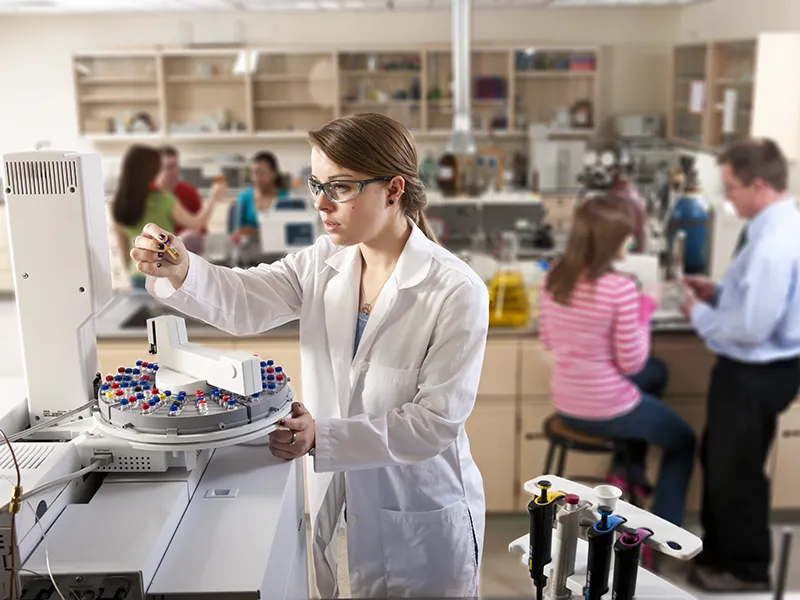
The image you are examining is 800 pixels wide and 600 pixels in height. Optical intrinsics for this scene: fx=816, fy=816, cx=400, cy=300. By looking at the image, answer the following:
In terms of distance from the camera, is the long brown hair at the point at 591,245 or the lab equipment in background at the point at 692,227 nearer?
the long brown hair at the point at 591,245

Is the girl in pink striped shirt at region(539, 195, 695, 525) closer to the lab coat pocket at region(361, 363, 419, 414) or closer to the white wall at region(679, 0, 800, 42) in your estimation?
the lab coat pocket at region(361, 363, 419, 414)

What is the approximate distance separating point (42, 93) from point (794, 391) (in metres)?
6.22

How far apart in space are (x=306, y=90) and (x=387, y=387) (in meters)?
5.61

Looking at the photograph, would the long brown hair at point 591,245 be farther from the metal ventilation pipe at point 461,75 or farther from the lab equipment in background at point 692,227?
the lab equipment in background at point 692,227

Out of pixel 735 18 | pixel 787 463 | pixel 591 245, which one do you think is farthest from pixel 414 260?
pixel 735 18

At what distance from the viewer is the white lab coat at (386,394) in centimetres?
128

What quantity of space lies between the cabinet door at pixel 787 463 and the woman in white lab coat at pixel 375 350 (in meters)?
1.82

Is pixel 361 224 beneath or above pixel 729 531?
above

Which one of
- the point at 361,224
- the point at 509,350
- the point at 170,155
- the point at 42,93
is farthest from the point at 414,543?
the point at 42,93

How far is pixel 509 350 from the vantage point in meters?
2.89

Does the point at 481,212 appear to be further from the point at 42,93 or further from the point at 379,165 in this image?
the point at 42,93

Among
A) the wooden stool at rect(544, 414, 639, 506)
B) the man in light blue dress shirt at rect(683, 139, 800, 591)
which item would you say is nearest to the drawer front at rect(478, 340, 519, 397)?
the wooden stool at rect(544, 414, 639, 506)

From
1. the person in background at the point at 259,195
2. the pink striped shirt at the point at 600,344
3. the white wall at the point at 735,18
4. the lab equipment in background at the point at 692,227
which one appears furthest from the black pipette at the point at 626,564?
the white wall at the point at 735,18

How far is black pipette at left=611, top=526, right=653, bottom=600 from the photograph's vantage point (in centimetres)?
99
